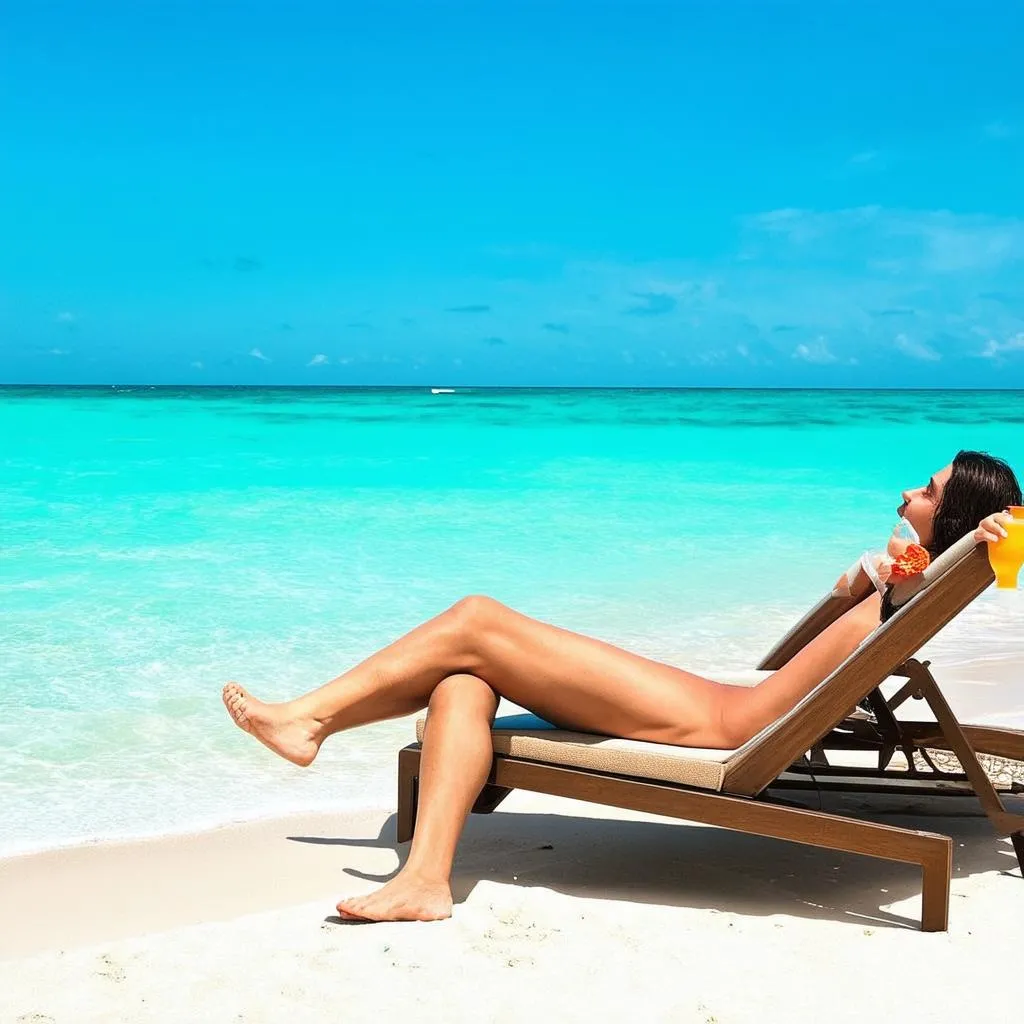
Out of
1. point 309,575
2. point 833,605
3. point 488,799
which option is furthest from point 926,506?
point 309,575

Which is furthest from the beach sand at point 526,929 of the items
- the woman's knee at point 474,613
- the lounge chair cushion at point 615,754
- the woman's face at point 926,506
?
the woman's face at point 926,506

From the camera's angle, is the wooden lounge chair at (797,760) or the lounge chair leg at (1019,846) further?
the lounge chair leg at (1019,846)

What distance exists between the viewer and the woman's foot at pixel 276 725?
3.29 meters

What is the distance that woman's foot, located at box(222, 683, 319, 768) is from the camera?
10.8ft

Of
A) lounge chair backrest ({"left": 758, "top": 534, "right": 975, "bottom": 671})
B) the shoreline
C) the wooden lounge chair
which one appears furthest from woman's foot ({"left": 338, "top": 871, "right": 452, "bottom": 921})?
lounge chair backrest ({"left": 758, "top": 534, "right": 975, "bottom": 671})

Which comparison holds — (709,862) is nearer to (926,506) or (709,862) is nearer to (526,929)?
(526,929)

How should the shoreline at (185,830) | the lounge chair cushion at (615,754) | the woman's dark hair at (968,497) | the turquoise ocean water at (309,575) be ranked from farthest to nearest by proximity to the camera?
the turquoise ocean water at (309,575), the shoreline at (185,830), the woman's dark hair at (968,497), the lounge chair cushion at (615,754)

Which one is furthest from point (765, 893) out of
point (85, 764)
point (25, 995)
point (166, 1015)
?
point (85, 764)

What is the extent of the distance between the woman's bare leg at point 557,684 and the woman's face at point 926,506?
0.27 metres

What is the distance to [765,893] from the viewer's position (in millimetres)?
3297

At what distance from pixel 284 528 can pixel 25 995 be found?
31.9 ft

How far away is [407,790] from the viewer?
11.6 feet

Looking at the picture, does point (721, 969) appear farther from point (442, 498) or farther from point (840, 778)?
point (442, 498)

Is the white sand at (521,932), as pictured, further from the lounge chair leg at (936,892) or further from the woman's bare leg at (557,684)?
the woman's bare leg at (557,684)
